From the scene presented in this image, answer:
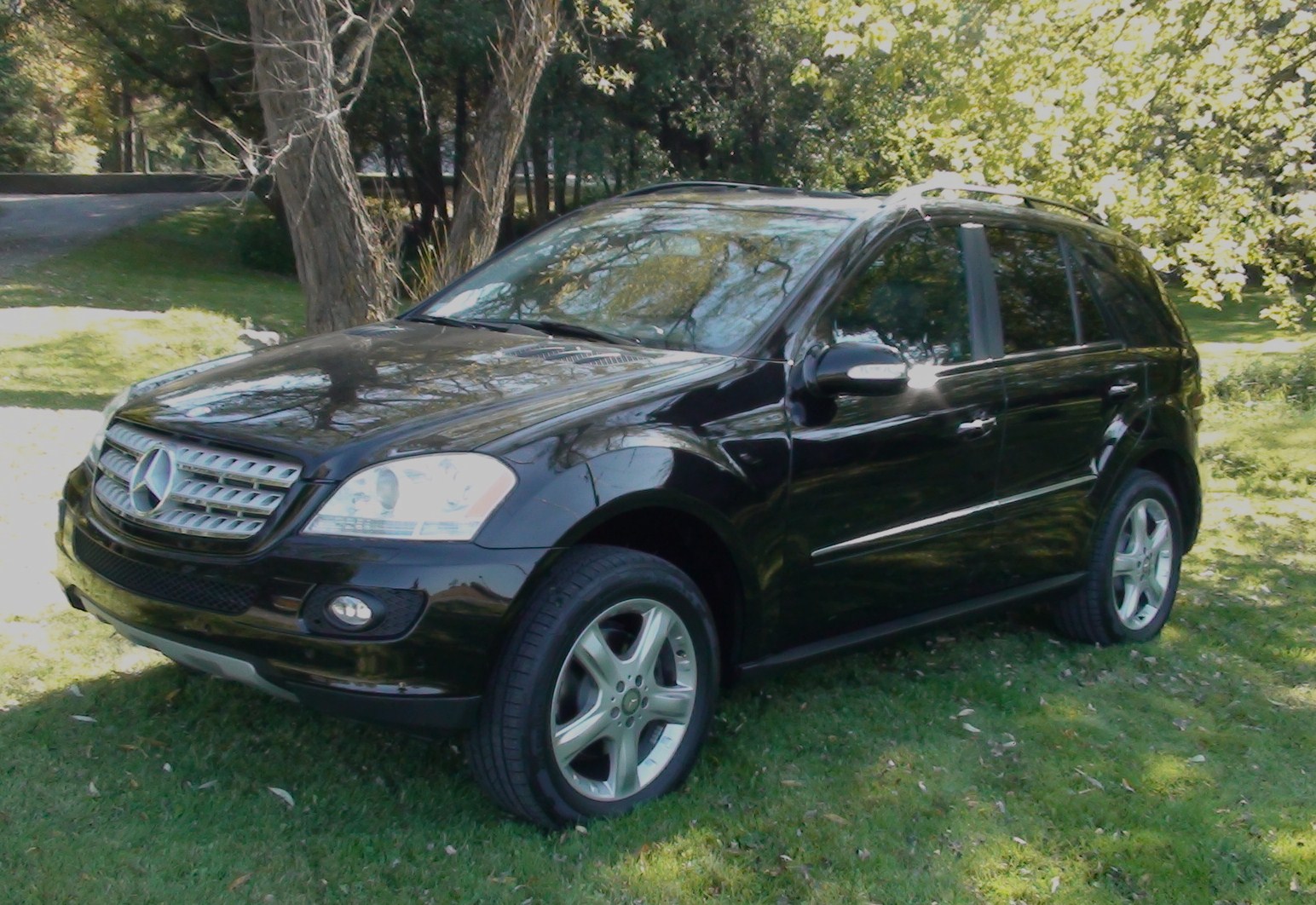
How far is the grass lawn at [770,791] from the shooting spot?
3.45 meters

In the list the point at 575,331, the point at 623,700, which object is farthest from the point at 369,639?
the point at 575,331

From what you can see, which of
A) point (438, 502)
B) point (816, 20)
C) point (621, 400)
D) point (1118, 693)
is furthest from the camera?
point (816, 20)

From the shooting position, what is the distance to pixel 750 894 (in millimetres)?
3447

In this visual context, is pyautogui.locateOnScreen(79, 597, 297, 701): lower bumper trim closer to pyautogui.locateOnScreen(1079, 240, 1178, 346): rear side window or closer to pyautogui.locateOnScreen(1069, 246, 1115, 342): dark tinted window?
pyautogui.locateOnScreen(1069, 246, 1115, 342): dark tinted window

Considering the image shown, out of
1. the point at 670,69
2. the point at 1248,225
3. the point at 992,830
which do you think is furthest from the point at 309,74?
the point at 670,69

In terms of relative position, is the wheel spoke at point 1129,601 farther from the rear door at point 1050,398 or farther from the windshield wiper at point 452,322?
the windshield wiper at point 452,322

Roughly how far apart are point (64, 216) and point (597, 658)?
102 feet

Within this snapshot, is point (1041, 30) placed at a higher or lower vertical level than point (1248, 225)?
higher

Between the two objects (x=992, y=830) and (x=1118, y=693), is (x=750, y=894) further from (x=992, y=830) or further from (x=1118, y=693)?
(x=1118, y=693)

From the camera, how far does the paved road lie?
2491 centimetres

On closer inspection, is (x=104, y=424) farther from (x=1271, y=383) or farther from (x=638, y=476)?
(x=1271, y=383)

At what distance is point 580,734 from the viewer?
360 centimetres

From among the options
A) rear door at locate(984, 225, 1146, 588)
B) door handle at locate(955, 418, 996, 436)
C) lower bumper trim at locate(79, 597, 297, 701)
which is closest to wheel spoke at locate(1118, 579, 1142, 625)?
rear door at locate(984, 225, 1146, 588)

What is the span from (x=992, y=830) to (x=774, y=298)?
5.77 ft
